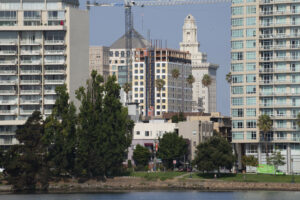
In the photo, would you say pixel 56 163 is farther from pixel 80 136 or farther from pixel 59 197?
pixel 59 197

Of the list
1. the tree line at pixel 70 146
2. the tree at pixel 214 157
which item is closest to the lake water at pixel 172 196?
the tree line at pixel 70 146

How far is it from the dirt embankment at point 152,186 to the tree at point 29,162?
335 centimetres

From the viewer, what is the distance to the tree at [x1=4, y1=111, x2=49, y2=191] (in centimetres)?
18600

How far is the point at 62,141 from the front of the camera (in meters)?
191

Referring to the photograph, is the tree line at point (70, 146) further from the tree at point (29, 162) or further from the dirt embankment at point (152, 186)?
the dirt embankment at point (152, 186)

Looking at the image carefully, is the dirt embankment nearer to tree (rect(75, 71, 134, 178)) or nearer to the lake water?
tree (rect(75, 71, 134, 178))

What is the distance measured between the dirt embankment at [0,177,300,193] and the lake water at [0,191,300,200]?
23.9 feet

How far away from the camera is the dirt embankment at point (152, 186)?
18562cm

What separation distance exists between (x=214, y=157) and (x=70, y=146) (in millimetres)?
32189

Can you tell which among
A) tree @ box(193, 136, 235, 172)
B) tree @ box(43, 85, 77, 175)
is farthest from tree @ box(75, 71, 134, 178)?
tree @ box(193, 136, 235, 172)

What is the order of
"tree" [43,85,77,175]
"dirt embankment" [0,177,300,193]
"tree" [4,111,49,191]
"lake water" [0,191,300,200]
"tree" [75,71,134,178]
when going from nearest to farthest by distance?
"lake water" [0,191,300,200], "dirt embankment" [0,177,300,193], "tree" [4,111,49,191], "tree" [75,71,134,178], "tree" [43,85,77,175]

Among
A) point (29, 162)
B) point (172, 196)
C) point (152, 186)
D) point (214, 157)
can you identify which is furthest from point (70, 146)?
point (172, 196)

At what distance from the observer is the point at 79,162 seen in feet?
627

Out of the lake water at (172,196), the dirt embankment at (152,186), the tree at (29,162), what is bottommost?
the lake water at (172,196)
